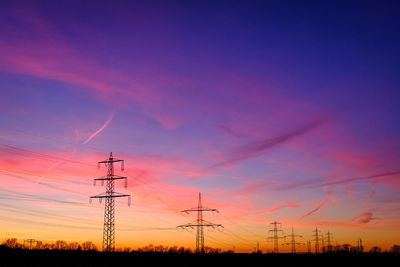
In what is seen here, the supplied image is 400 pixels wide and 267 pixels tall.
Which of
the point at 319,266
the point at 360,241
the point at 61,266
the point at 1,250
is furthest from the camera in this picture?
the point at 360,241

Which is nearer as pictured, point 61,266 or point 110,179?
point 61,266

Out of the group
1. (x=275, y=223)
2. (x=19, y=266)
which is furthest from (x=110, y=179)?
(x=275, y=223)

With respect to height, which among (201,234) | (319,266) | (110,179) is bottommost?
(319,266)

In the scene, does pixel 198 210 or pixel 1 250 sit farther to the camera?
pixel 198 210

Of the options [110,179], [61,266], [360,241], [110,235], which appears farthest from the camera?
[360,241]

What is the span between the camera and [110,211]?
2899 inches

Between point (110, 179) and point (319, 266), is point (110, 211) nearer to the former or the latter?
point (110, 179)

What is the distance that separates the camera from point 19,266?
177 ft

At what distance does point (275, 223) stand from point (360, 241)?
1399 inches

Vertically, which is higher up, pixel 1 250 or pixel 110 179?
pixel 110 179

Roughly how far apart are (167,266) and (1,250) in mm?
46323

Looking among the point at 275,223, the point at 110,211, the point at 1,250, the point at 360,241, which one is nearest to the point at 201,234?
the point at 110,211

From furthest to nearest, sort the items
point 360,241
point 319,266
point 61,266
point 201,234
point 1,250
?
point 360,241
point 201,234
point 1,250
point 319,266
point 61,266

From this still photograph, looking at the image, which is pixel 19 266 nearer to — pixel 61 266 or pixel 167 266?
pixel 61 266
